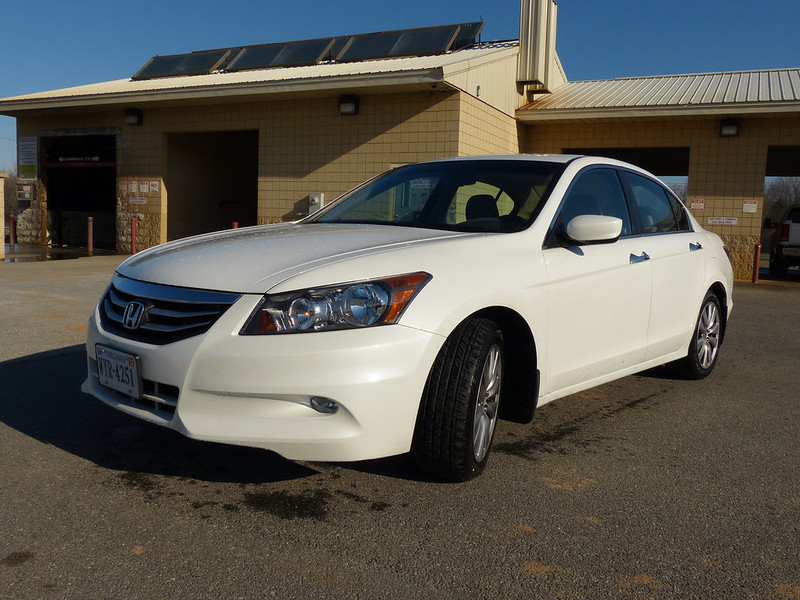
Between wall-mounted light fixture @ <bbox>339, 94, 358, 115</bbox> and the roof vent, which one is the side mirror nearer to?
wall-mounted light fixture @ <bbox>339, 94, 358, 115</bbox>

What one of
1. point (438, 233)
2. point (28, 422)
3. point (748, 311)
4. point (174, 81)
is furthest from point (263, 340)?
point (174, 81)

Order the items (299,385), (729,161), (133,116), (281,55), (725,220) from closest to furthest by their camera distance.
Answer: (299,385), (729,161), (725,220), (133,116), (281,55)

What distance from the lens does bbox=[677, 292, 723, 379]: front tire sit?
5.31 meters

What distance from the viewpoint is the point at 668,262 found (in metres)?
4.73

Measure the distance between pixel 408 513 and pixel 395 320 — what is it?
761mm

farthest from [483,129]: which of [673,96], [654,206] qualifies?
[654,206]

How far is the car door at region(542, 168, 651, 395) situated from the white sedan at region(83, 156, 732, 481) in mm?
11

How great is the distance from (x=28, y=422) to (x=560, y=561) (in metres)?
2.89

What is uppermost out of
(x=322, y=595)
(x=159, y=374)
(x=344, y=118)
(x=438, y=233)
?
(x=344, y=118)

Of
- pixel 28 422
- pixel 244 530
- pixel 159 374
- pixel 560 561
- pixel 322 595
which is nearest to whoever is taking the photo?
pixel 322 595

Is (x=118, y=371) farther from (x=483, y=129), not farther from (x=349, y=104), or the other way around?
(x=483, y=129)

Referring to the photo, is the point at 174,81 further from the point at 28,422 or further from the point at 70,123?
the point at 28,422

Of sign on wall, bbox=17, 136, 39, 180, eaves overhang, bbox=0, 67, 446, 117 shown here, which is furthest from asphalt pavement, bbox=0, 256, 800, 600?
sign on wall, bbox=17, 136, 39, 180

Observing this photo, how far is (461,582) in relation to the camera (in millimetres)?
2445
